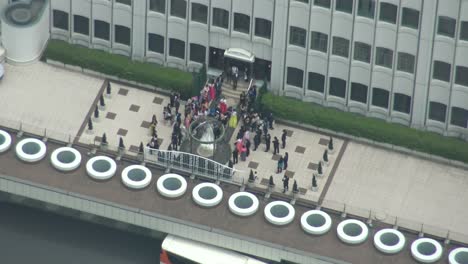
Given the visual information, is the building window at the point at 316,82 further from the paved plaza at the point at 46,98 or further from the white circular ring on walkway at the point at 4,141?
the white circular ring on walkway at the point at 4,141

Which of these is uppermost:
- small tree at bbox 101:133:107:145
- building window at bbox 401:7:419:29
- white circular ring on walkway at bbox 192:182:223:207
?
building window at bbox 401:7:419:29

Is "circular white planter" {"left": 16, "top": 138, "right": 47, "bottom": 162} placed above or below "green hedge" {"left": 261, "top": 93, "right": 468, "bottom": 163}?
below

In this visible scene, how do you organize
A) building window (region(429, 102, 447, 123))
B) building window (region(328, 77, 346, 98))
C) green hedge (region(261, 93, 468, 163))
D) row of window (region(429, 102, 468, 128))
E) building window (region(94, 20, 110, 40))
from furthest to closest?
building window (region(94, 20, 110, 40))
building window (region(328, 77, 346, 98))
building window (region(429, 102, 447, 123))
green hedge (region(261, 93, 468, 163))
row of window (region(429, 102, 468, 128))

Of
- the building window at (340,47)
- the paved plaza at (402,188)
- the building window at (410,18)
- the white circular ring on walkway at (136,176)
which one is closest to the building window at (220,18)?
the building window at (340,47)

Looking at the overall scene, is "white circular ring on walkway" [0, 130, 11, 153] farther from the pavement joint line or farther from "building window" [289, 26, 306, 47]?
the pavement joint line

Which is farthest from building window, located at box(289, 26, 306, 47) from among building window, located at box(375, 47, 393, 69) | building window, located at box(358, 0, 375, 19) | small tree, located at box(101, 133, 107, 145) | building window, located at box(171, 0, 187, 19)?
small tree, located at box(101, 133, 107, 145)

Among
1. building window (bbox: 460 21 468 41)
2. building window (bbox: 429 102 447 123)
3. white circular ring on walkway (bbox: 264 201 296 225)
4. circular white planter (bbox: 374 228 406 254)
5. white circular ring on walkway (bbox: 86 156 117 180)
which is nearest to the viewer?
circular white planter (bbox: 374 228 406 254)
